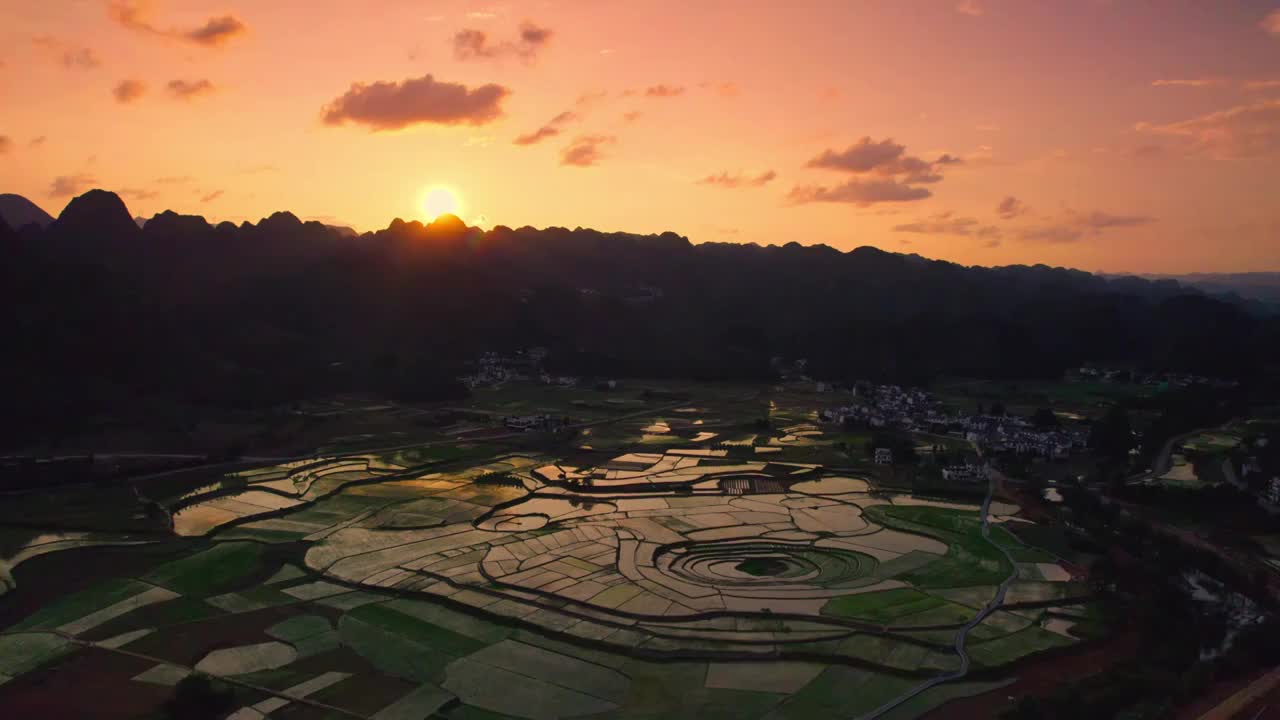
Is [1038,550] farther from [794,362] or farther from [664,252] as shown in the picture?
[664,252]

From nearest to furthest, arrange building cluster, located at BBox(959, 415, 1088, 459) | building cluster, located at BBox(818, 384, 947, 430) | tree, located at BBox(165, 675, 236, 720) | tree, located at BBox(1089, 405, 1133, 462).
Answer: tree, located at BBox(165, 675, 236, 720)
tree, located at BBox(1089, 405, 1133, 462)
building cluster, located at BBox(959, 415, 1088, 459)
building cluster, located at BBox(818, 384, 947, 430)

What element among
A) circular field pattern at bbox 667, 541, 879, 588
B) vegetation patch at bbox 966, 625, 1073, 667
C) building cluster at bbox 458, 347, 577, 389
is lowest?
vegetation patch at bbox 966, 625, 1073, 667

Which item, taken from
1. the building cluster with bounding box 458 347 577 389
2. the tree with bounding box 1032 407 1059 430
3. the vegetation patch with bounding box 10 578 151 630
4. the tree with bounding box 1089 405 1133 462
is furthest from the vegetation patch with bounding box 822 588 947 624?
the building cluster with bounding box 458 347 577 389

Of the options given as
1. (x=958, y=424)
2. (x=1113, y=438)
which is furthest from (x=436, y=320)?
(x=1113, y=438)

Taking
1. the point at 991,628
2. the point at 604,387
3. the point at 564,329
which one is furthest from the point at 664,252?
the point at 991,628

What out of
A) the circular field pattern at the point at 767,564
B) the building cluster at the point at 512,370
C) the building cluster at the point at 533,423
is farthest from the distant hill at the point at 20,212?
the circular field pattern at the point at 767,564

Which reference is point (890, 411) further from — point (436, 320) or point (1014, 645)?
point (436, 320)

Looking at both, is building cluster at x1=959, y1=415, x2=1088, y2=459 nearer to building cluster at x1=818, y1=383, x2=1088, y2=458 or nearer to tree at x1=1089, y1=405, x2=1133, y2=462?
building cluster at x1=818, y1=383, x2=1088, y2=458
